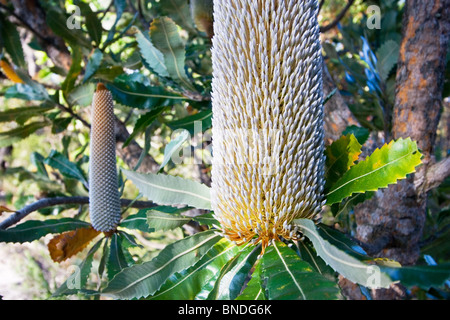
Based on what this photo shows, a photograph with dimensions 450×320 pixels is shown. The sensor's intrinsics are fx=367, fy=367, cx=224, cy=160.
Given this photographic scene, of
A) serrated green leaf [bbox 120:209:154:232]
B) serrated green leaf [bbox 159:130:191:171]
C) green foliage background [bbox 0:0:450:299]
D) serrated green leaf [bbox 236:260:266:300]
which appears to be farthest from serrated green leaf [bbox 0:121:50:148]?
serrated green leaf [bbox 236:260:266:300]

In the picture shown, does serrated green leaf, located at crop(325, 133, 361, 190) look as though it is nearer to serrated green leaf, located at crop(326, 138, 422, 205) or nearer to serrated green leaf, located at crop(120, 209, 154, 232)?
serrated green leaf, located at crop(326, 138, 422, 205)

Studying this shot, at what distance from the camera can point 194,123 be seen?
140 centimetres

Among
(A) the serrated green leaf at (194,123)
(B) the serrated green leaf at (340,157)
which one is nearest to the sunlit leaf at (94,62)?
(A) the serrated green leaf at (194,123)

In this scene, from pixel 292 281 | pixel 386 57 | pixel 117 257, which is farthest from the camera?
pixel 386 57

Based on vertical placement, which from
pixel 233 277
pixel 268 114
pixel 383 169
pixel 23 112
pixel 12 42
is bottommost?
pixel 233 277

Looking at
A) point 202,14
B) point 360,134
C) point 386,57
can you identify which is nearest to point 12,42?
point 202,14

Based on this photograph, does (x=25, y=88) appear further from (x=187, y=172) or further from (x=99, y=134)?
(x=187, y=172)

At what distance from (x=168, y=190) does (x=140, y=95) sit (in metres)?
0.62

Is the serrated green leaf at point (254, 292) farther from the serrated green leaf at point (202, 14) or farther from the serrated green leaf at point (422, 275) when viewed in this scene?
the serrated green leaf at point (202, 14)

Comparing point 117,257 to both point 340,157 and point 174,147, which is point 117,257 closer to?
point 174,147

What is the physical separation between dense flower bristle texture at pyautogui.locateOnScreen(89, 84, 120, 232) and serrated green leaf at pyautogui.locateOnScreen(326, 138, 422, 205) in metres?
0.92

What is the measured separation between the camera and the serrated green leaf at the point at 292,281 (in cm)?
66
